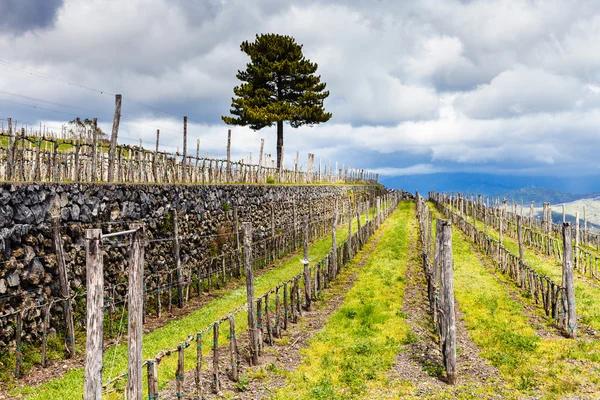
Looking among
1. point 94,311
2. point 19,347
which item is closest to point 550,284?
point 94,311

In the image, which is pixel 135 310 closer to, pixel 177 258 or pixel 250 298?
pixel 250 298

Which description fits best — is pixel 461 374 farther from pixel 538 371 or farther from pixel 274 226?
pixel 274 226

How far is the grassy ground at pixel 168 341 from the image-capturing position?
8.62 metres

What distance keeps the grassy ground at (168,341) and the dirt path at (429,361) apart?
464 cm

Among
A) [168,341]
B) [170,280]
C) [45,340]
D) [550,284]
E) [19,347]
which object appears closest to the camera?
[19,347]

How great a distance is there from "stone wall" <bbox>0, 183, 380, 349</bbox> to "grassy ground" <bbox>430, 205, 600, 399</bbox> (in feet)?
28.2

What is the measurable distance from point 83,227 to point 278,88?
30.3 meters

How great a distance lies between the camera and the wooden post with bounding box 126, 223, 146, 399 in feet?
19.2

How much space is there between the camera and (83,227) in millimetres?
11898

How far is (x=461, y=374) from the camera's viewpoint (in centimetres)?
946

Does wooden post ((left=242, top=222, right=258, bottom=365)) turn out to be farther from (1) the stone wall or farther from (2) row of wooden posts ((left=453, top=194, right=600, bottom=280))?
(2) row of wooden posts ((left=453, top=194, right=600, bottom=280))

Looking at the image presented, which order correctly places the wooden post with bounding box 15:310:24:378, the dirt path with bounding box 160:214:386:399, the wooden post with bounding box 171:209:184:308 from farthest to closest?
the wooden post with bounding box 171:209:184:308 → the wooden post with bounding box 15:310:24:378 → the dirt path with bounding box 160:214:386:399

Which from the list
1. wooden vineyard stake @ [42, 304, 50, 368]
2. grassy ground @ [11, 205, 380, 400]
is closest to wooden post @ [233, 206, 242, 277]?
grassy ground @ [11, 205, 380, 400]

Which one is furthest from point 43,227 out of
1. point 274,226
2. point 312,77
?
point 312,77
